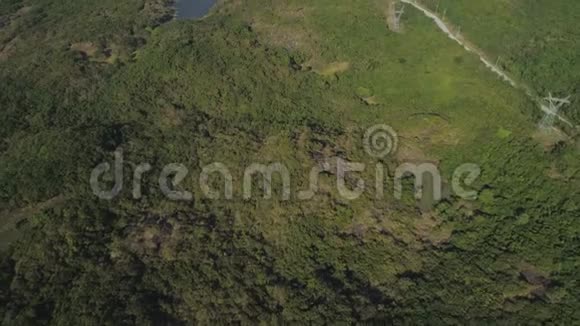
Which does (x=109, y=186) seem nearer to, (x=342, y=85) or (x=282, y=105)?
(x=282, y=105)

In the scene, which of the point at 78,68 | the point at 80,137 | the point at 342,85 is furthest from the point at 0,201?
the point at 342,85
